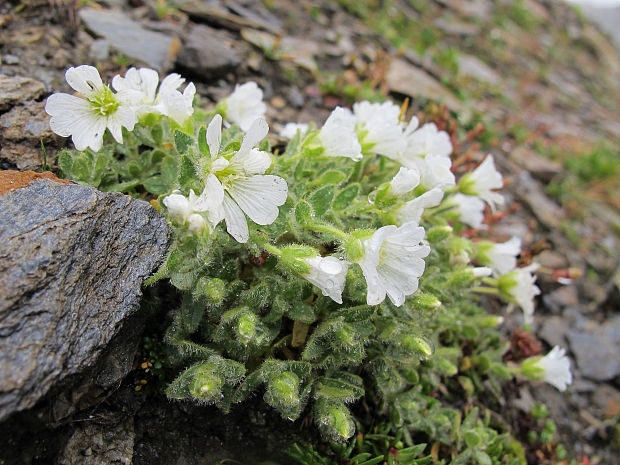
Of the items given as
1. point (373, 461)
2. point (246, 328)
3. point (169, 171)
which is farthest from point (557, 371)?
point (169, 171)

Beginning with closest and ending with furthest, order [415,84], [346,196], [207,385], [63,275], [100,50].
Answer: [63,275]
[207,385]
[346,196]
[100,50]
[415,84]

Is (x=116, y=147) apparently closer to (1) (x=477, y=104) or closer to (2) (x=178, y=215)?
(2) (x=178, y=215)

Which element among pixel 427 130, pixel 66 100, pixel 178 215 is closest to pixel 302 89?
pixel 427 130

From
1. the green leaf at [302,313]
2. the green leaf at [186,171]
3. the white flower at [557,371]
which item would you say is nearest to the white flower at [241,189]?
the green leaf at [186,171]

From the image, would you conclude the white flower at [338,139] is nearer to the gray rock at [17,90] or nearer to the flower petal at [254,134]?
the flower petal at [254,134]

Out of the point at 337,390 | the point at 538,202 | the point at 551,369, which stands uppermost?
the point at 337,390

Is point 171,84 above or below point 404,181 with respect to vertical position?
below

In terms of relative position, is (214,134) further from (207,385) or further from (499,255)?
(499,255)
